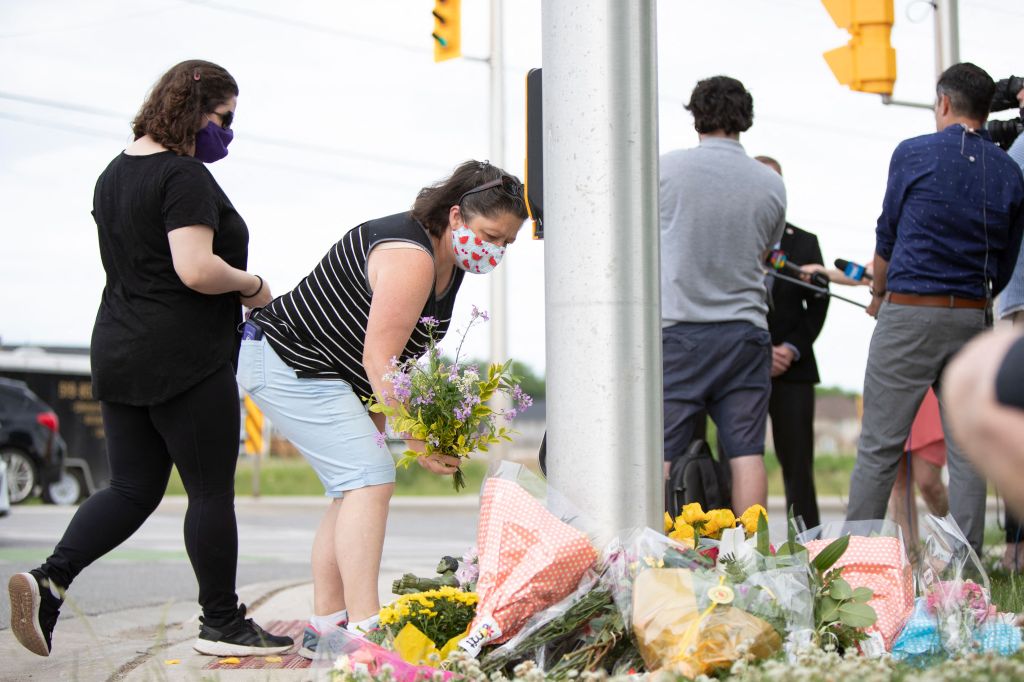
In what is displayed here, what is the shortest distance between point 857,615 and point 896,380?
5.84 ft

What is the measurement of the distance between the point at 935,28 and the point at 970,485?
503 centimetres

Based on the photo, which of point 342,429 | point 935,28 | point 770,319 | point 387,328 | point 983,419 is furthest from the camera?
point 935,28

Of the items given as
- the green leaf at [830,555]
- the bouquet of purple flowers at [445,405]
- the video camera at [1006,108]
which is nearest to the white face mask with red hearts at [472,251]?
the bouquet of purple flowers at [445,405]

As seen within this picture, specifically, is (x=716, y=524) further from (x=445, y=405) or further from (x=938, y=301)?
(x=938, y=301)

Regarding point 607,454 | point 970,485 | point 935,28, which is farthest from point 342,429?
point 935,28

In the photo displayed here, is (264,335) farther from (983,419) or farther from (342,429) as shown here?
(983,419)

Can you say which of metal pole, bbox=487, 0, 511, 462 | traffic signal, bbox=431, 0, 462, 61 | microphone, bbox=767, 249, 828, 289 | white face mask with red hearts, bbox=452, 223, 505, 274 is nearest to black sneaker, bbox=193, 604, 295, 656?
white face mask with red hearts, bbox=452, 223, 505, 274

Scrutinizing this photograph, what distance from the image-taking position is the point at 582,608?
9.33ft

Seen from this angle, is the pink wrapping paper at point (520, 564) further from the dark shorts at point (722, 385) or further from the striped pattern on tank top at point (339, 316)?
the dark shorts at point (722, 385)

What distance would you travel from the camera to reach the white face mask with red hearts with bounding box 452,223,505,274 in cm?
362

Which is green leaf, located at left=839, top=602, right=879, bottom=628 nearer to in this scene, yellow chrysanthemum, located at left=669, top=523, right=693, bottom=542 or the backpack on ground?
yellow chrysanthemum, located at left=669, top=523, right=693, bottom=542

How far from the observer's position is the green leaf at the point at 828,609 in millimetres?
2803

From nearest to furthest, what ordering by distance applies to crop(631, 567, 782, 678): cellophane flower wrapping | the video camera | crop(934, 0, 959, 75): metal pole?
crop(631, 567, 782, 678): cellophane flower wrapping → the video camera → crop(934, 0, 959, 75): metal pole

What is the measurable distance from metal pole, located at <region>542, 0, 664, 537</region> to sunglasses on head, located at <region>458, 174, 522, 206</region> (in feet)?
1.49
